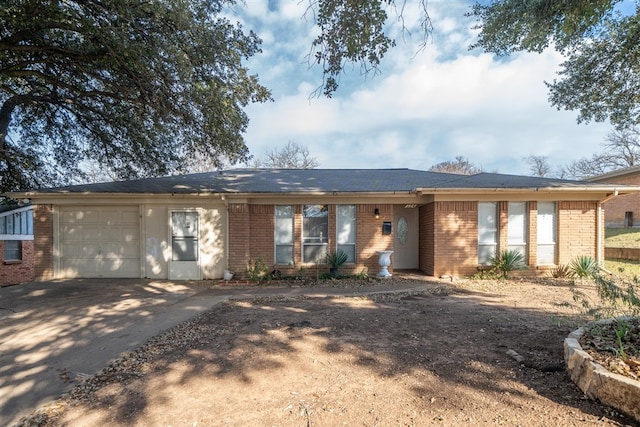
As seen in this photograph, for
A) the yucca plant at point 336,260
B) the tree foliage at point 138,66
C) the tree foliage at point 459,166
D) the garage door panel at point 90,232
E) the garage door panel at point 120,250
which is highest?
the tree foliage at point 459,166

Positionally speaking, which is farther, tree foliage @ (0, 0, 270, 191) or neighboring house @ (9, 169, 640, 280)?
neighboring house @ (9, 169, 640, 280)

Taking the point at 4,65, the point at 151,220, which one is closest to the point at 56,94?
the point at 4,65

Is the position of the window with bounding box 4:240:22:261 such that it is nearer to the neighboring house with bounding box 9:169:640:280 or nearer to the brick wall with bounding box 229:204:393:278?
the neighboring house with bounding box 9:169:640:280

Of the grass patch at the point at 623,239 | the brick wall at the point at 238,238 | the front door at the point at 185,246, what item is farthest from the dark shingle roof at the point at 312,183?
the grass patch at the point at 623,239

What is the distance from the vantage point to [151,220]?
977 centimetres

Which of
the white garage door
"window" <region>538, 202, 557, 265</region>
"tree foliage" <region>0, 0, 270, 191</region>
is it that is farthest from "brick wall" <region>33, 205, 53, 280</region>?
"window" <region>538, 202, 557, 265</region>

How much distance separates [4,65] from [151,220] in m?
4.87

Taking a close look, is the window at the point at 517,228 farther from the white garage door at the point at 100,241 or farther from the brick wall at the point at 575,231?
the white garage door at the point at 100,241

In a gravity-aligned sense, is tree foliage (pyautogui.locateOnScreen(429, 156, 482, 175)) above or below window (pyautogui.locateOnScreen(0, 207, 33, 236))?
above

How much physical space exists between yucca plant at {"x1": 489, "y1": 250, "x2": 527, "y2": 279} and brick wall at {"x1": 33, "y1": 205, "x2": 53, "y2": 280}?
1314cm

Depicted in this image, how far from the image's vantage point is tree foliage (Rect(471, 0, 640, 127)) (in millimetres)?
5711

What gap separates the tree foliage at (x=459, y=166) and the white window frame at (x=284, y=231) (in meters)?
38.5

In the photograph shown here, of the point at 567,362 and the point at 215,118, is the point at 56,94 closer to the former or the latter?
the point at 215,118

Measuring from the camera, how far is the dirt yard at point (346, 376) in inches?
107
